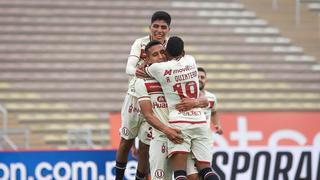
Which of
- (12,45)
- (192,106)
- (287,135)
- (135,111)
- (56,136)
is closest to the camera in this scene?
(192,106)

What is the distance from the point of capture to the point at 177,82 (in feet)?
33.4

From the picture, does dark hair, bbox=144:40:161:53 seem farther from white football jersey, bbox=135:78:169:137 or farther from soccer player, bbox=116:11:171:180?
soccer player, bbox=116:11:171:180

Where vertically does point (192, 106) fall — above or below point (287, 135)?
above

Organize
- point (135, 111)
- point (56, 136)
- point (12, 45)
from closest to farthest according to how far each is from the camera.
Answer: point (135, 111) → point (56, 136) → point (12, 45)

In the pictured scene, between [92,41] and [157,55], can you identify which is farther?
[92,41]

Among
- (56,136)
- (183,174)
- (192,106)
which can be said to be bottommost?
(56,136)

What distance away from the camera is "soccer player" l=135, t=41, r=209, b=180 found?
1035cm

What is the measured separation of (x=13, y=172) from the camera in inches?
539

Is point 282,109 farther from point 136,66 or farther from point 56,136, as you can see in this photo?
point 136,66

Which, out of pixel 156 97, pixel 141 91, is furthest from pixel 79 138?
pixel 156 97

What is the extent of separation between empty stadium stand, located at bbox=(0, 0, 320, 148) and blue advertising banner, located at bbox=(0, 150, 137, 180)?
17.8 ft

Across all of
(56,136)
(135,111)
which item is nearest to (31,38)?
(56,136)

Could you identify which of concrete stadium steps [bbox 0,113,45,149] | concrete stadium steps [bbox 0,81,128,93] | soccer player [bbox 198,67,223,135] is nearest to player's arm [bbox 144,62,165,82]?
soccer player [bbox 198,67,223,135]

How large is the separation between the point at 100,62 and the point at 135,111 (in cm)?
1021
